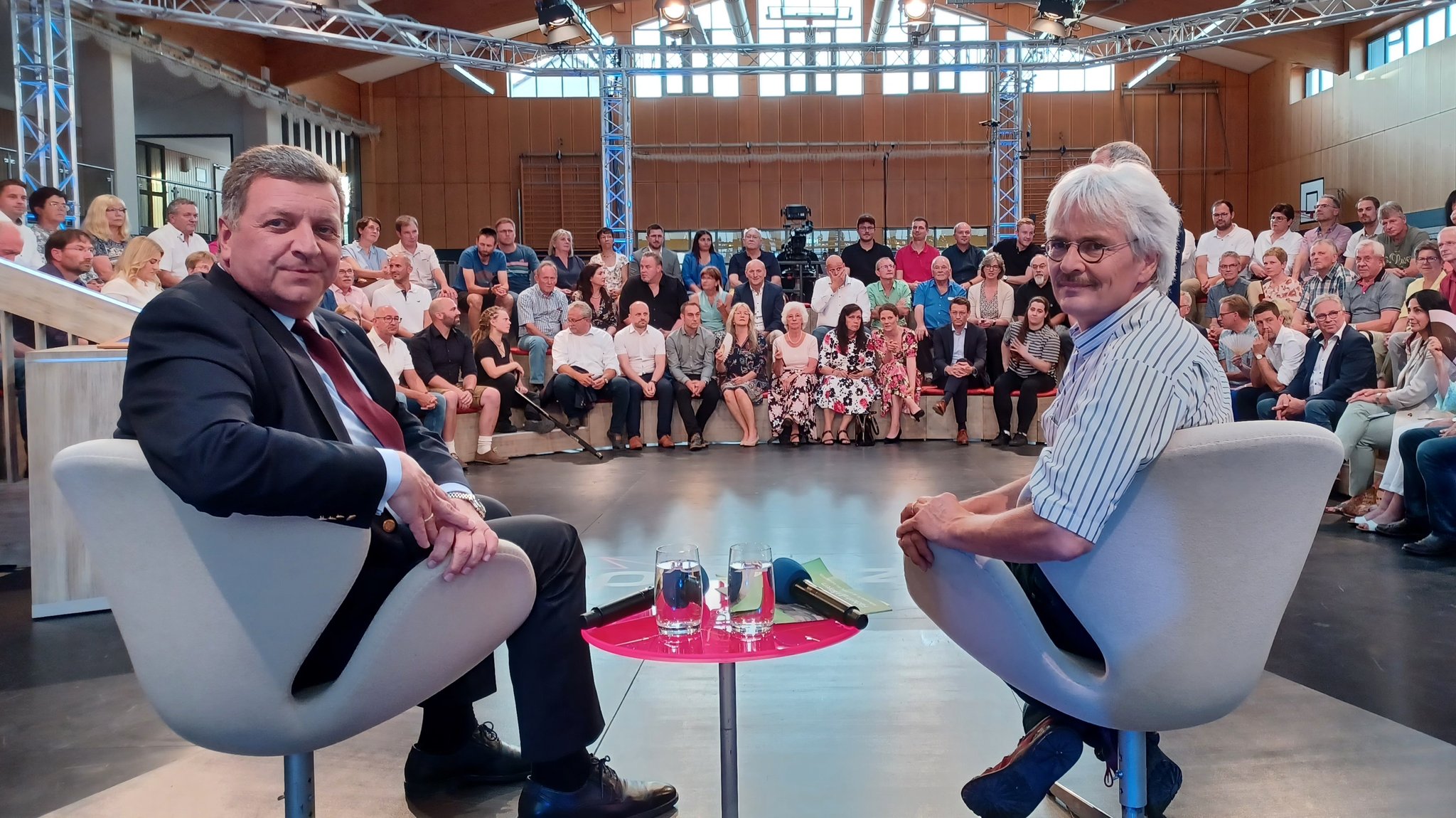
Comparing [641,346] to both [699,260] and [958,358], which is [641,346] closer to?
[699,260]

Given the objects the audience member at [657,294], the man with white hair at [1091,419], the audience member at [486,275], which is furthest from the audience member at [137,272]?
the man with white hair at [1091,419]

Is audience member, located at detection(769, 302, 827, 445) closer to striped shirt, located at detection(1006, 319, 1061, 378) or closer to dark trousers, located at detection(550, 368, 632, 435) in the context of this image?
dark trousers, located at detection(550, 368, 632, 435)

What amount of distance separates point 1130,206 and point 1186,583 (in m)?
0.55

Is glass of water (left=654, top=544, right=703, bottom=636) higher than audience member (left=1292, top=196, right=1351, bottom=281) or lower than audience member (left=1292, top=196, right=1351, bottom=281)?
lower

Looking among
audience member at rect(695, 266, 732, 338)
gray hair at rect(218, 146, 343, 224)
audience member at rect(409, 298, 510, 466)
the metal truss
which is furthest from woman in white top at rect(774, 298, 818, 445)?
gray hair at rect(218, 146, 343, 224)

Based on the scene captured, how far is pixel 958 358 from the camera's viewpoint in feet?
26.9

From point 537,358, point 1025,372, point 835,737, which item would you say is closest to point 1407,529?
point 835,737

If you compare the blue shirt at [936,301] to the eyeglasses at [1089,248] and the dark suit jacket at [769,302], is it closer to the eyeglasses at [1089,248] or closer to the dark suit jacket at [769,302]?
the dark suit jacket at [769,302]

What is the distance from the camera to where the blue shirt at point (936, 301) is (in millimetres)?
8445

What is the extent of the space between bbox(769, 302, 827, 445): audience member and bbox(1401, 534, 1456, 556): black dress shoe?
15.0 feet

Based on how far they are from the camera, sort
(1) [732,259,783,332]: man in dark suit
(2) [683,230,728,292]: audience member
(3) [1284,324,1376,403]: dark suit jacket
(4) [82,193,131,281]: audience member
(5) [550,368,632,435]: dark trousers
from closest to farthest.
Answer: (3) [1284,324,1376,403]: dark suit jacket, (4) [82,193,131,281]: audience member, (5) [550,368,632,435]: dark trousers, (1) [732,259,783,332]: man in dark suit, (2) [683,230,728,292]: audience member

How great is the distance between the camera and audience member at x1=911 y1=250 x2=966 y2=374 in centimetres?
836

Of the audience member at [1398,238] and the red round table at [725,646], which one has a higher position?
the audience member at [1398,238]

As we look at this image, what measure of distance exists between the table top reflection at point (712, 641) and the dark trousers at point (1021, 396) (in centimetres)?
654
